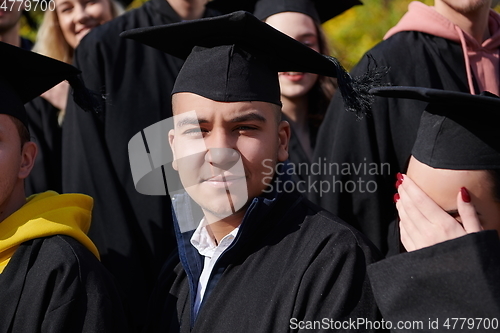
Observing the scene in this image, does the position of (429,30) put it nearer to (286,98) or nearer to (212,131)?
(286,98)

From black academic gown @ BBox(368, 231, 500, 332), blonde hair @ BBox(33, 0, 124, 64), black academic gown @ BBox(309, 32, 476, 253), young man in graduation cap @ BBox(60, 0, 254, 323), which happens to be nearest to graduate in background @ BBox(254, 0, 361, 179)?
black academic gown @ BBox(309, 32, 476, 253)

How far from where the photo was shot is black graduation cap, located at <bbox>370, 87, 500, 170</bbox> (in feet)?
7.97

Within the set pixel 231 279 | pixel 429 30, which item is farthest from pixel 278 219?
pixel 429 30

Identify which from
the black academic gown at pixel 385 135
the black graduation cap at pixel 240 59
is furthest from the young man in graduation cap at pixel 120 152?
the black graduation cap at pixel 240 59

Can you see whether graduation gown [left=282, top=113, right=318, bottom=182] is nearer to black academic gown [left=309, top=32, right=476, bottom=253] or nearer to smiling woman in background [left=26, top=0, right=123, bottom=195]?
black academic gown [left=309, top=32, right=476, bottom=253]

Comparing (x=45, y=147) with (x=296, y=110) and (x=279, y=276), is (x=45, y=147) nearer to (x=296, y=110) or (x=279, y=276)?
(x=296, y=110)

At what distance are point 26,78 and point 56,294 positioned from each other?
98cm

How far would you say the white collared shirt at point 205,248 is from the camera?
278 cm

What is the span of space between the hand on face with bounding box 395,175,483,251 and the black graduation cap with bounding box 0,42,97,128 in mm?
1431

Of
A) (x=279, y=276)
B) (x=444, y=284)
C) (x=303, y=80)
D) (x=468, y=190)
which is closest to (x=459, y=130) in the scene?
(x=468, y=190)

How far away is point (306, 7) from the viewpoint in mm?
4492

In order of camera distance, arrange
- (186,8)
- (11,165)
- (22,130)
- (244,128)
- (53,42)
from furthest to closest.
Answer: (53,42), (186,8), (22,130), (11,165), (244,128)

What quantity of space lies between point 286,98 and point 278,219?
1.96 meters

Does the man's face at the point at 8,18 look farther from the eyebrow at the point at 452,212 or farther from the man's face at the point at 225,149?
the eyebrow at the point at 452,212
